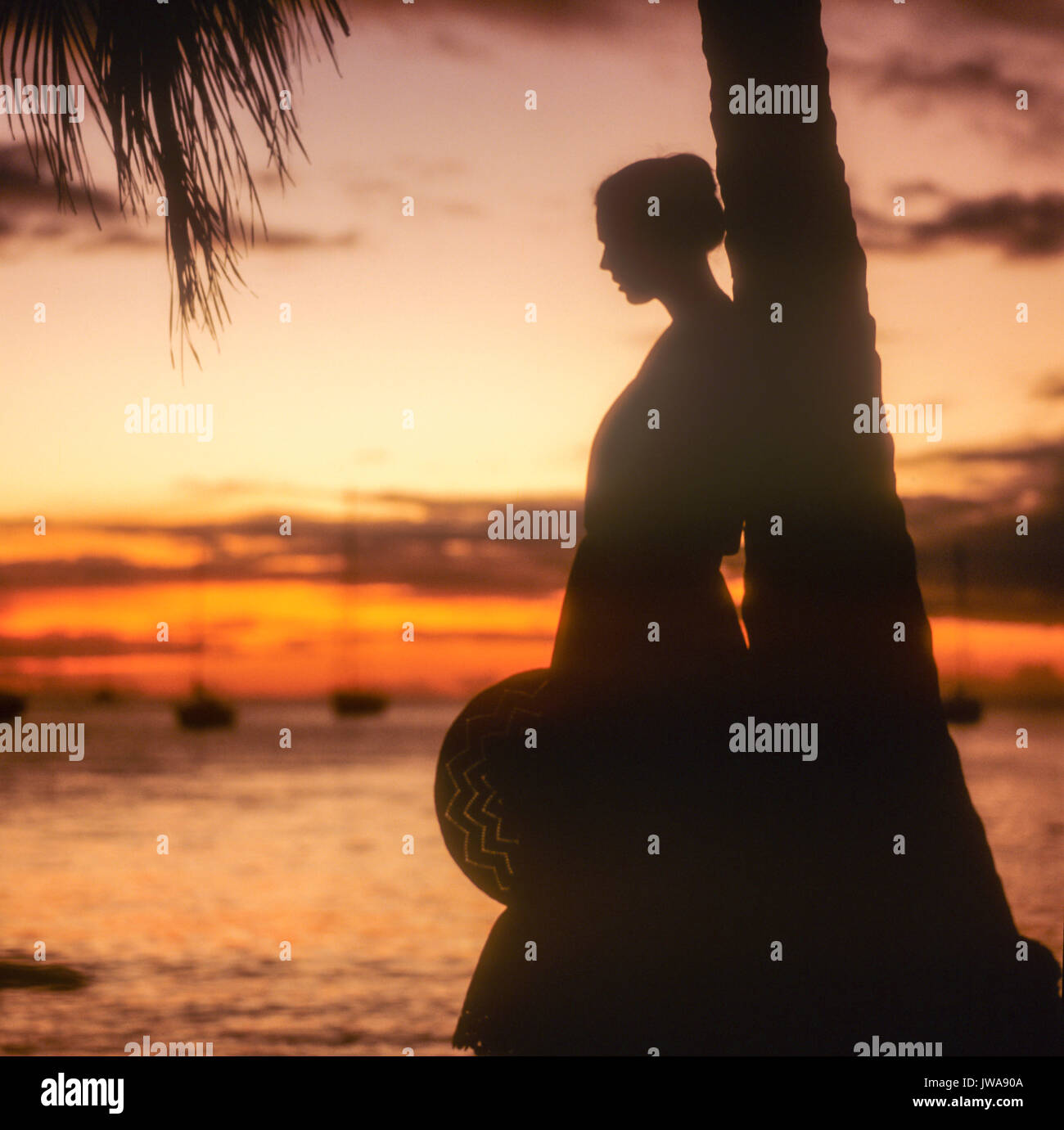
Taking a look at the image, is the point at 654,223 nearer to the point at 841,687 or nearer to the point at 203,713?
the point at 841,687

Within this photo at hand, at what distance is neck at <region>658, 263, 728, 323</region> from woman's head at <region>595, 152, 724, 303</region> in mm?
18

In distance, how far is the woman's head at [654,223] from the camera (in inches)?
151

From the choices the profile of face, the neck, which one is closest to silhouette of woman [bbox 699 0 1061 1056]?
the neck

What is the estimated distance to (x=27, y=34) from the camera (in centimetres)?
545

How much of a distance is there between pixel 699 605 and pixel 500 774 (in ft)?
2.64

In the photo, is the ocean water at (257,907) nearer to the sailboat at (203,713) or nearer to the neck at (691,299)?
the neck at (691,299)

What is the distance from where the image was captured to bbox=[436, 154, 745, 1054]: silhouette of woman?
3689mm

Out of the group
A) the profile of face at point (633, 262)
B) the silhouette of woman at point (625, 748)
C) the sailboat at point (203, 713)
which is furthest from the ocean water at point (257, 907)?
the sailboat at point (203, 713)

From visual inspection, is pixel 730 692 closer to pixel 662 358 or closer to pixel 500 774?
pixel 500 774

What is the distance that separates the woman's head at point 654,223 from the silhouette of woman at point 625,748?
0.01 m

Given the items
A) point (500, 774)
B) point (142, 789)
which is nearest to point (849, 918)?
point (500, 774)

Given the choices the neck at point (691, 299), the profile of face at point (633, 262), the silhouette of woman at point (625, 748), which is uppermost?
the profile of face at point (633, 262)

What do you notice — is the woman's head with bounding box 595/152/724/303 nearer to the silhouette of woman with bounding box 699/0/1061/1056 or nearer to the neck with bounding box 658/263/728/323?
the neck with bounding box 658/263/728/323

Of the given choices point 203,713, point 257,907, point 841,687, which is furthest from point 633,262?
point 203,713
